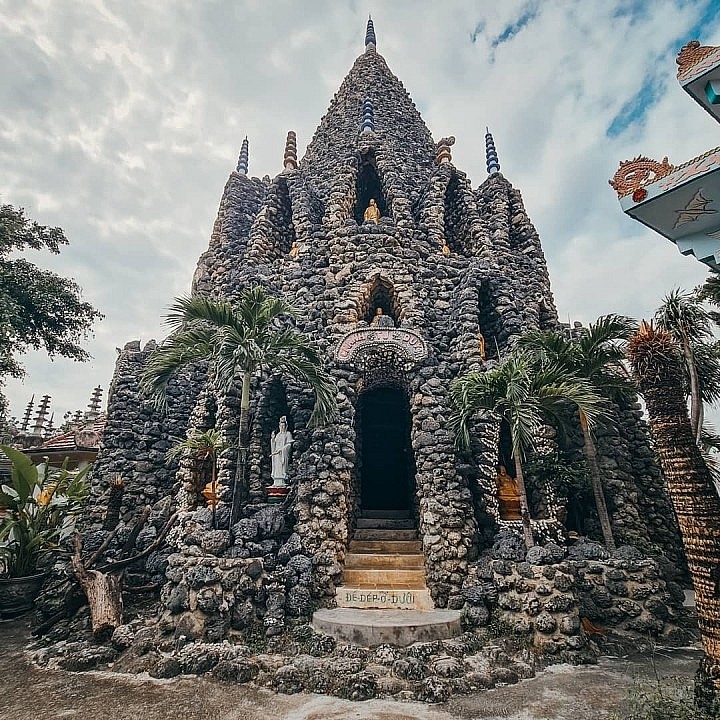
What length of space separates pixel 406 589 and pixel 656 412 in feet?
18.2

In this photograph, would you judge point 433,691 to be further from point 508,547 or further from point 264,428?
point 264,428

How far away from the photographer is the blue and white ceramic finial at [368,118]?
15.7 meters

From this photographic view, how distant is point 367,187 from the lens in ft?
50.4

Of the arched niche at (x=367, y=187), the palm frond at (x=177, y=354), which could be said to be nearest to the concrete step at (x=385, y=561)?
the palm frond at (x=177, y=354)

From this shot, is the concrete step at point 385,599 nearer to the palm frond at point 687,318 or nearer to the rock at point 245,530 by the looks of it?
the rock at point 245,530

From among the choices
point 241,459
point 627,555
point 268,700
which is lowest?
point 268,700

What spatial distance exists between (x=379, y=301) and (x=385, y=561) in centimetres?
697

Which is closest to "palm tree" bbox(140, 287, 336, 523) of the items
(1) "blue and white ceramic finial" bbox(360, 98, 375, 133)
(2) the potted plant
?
(2) the potted plant

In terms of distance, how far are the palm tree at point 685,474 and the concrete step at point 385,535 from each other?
6.08m

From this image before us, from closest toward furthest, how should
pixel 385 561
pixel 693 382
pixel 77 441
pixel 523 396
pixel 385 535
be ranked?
pixel 523 396 < pixel 693 382 < pixel 385 561 < pixel 385 535 < pixel 77 441

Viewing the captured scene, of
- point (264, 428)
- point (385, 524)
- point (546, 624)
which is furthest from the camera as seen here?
point (264, 428)

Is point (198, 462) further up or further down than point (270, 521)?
further up

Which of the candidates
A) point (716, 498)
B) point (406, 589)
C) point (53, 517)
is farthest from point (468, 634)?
point (53, 517)

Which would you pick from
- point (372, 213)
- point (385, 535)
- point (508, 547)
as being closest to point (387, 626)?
point (508, 547)
